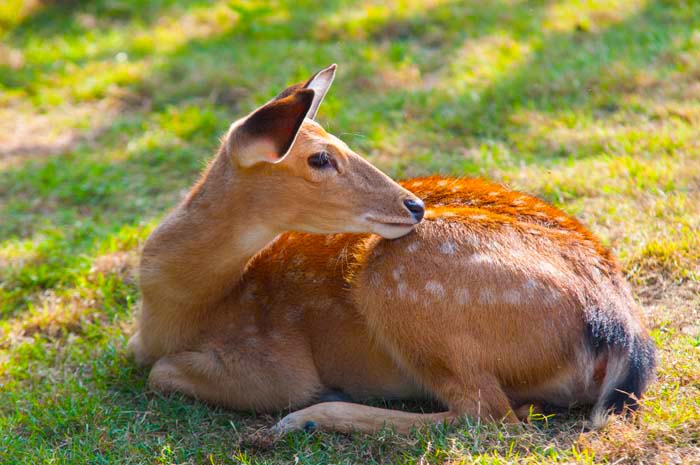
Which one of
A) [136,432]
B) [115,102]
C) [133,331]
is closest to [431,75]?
[115,102]

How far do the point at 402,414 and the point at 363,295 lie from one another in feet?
1.89

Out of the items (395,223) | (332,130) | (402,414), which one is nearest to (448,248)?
(395,223)

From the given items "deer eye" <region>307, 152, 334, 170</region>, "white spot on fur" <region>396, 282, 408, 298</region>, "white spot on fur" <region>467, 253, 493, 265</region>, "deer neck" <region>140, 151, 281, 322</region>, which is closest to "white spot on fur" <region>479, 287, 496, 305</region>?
"white spot on fur" <region>467, 253, 493, 265</region>

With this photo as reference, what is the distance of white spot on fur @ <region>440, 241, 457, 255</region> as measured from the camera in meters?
4.06

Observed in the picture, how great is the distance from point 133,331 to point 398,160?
7.84 ft

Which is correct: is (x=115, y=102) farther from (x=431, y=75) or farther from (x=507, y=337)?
(x=507, y=337)

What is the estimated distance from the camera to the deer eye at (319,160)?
13.6ft

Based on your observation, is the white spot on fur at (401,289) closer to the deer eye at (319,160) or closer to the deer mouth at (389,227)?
the deer mouth at (389,227)

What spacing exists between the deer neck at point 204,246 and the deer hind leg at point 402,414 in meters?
0.78

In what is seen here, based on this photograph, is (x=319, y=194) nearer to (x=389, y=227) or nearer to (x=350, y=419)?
(x=389, y=227)

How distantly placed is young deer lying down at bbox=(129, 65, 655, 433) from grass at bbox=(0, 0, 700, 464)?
0.17m

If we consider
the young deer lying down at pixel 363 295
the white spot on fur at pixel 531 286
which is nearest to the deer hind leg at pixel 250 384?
the young deer lying down at pixel 363 295

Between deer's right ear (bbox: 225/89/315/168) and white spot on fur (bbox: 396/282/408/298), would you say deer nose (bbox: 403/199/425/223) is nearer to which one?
white spot on fur (bbox: 396/282/408/298)

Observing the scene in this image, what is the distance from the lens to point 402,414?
403cm
